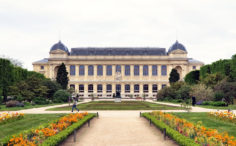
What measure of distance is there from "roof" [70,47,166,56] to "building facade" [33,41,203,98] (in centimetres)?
116

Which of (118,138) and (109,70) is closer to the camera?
(118,138)

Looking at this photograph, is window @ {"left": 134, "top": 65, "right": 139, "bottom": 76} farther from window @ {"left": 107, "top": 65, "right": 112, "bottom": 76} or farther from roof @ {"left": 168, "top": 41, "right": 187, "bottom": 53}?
roof @ {"left": 168, "top": 41, "right": 187, "bottom": 53}

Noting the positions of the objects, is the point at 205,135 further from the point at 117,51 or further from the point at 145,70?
the point at 117,51

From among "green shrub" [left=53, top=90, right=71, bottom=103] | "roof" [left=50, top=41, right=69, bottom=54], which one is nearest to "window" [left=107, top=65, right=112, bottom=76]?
"roof" [left=50, top=41, right=69, bottom=54]

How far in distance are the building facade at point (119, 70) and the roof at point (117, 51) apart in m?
1.16

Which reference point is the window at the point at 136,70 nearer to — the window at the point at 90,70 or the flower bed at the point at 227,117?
the window at the point at 90,70

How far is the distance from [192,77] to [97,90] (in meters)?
37.9

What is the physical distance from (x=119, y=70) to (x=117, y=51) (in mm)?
7928

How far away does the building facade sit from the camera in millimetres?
90500

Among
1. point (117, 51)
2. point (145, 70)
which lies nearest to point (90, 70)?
point (117, 51)

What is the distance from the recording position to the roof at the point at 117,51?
307 ft

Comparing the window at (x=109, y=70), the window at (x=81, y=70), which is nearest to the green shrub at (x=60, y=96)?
the window at (x=81, y=70)

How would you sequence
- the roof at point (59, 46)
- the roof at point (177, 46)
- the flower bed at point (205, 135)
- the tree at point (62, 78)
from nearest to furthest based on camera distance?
the flower bed at point (205, 135), the tree at point (62, 78), the roof at point (59, 46), the roof at point (177, 46)

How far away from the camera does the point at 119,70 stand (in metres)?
92.1
